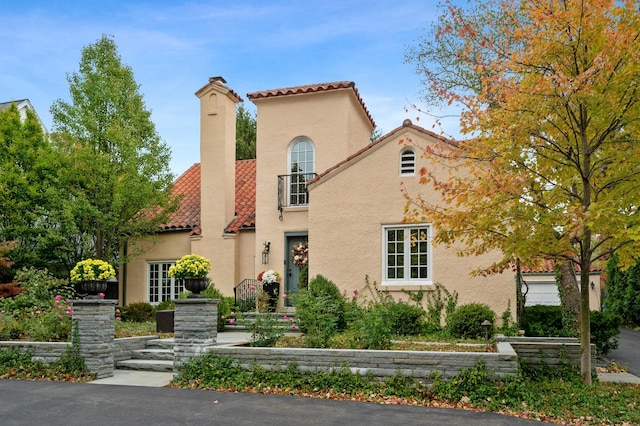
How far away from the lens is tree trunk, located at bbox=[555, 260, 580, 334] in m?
12.7

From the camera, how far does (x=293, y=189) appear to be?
16.9 m

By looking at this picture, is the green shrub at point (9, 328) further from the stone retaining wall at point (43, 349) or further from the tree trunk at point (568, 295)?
the tree trunk at point (568, 295)

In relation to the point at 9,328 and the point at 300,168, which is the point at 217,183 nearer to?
the point at 300,168

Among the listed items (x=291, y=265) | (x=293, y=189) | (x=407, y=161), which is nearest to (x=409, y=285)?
(x=407, y=161)

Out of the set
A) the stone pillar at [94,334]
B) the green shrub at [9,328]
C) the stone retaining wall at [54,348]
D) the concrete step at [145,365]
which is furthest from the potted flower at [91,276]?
the green shrub at [9,328]

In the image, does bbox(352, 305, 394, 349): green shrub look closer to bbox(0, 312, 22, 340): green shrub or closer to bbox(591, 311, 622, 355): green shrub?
bbox(591, 311, 622, 355): green shrub

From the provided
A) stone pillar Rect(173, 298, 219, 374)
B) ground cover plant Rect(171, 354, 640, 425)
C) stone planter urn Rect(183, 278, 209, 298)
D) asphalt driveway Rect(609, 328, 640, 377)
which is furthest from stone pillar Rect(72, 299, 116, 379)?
asphalt driveway Rect(609, 328, 640, 377)

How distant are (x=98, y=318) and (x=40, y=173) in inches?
399

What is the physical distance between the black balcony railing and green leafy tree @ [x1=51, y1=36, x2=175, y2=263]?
4.43m

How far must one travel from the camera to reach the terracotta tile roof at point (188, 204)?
18.3m

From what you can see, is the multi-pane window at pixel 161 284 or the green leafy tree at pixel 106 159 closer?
the green leafy tree at pixel 106 159

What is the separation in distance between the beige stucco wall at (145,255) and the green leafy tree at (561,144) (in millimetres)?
11779

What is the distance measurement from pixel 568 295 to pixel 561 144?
7.04 m

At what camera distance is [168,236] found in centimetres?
1864
